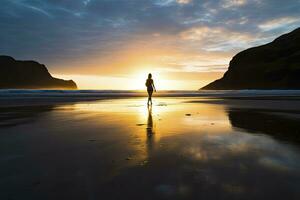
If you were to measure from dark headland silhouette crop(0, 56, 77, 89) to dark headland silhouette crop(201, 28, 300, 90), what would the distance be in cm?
11363

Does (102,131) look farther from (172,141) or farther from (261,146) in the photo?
(261,146)

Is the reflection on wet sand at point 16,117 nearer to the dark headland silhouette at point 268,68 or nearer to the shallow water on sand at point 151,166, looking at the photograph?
the shallow water on sand at point 151,166

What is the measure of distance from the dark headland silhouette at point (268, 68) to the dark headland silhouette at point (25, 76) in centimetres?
11363

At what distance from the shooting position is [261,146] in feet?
18.1

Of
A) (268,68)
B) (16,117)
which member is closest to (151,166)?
(16,117)

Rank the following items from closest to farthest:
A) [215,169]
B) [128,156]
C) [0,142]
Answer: [215,169], [128,156], [0,142]

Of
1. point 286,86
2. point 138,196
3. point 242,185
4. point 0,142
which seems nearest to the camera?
point 138,196

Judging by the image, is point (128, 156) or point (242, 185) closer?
point (242, 185)

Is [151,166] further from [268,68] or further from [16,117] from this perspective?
[268,68]

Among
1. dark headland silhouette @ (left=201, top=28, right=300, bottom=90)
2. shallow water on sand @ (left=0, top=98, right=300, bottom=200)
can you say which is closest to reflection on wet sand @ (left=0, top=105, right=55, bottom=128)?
shallow water on sand @ (left=0, top=98, right=300, bottom=200)

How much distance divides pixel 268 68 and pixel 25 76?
5986 inches

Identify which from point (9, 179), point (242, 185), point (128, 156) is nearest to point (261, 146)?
point (242, 185)

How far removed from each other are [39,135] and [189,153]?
14.8ft

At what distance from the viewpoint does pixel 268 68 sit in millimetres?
128875
